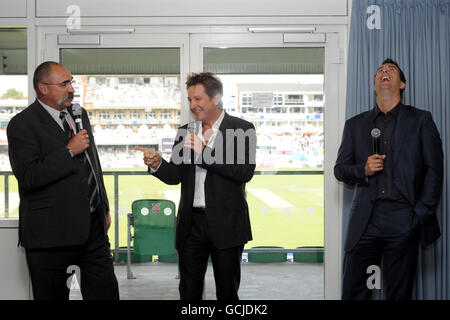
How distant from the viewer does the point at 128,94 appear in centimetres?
397

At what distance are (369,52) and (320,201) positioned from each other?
3.89 ft

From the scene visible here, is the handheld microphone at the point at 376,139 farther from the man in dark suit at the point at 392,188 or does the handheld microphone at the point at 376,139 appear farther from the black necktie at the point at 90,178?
the black necktie at the point at 90,178

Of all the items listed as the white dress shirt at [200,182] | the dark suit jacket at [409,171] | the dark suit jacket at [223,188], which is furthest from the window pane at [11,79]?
the dark suit jacket at [409,171]

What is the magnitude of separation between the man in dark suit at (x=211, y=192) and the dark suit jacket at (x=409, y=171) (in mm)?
750

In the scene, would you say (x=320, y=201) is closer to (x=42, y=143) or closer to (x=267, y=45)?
(x=267, y=45)

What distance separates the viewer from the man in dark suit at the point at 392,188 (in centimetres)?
328

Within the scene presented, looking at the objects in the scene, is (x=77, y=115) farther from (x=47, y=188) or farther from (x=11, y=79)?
(x=11, y=79)

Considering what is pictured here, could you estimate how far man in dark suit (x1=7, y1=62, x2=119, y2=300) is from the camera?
299 centimetres

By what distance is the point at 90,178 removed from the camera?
3.20 meters

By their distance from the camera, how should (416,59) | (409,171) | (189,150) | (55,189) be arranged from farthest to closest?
(416,59), (409,171), (189,150), (55,189)

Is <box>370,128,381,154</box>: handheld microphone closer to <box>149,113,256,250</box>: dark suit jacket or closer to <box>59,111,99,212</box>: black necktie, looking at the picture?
<box>149,113,256,250</box>: dark suit jacket

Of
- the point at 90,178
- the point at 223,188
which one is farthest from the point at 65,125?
the point at 223,188

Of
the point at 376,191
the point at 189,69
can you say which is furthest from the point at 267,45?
the point at 376,191

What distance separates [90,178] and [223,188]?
83 centimetres
